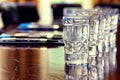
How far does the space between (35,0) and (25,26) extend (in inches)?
112

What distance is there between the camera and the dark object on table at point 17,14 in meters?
2.84

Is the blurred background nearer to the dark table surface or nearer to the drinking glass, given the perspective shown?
the dark table surface

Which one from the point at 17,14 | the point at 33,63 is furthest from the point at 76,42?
the point at 17,14

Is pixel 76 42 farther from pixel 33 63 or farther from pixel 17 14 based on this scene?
pixel 17 14

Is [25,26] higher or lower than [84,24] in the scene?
lower

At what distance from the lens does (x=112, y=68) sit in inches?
41.4

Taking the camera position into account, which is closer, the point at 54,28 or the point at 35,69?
the point at 35,69

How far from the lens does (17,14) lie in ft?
10.4

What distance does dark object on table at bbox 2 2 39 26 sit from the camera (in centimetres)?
284

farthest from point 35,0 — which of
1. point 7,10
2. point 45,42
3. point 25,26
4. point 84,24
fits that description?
point 84,24

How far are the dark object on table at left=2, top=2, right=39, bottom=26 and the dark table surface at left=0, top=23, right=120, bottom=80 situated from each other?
150cm

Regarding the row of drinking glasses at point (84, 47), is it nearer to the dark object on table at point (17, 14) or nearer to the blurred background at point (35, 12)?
the blurred background at point (35, 12)

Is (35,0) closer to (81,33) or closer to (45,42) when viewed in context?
(45,42)

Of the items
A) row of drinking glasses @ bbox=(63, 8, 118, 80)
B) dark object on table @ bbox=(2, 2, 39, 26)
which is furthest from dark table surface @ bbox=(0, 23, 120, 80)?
dark object on table @ bbox=(2, 2, 39, 26)
